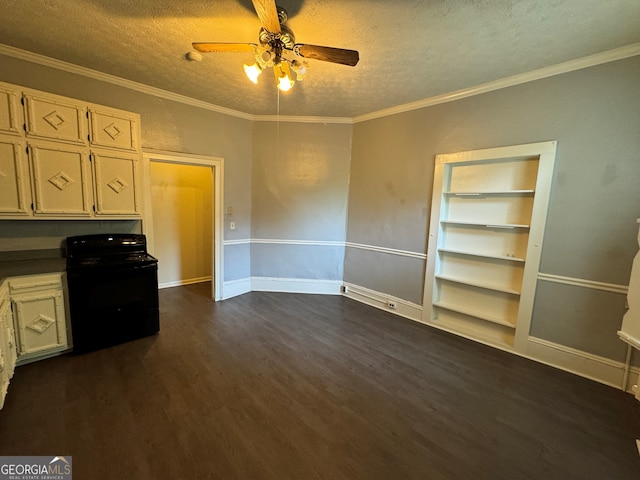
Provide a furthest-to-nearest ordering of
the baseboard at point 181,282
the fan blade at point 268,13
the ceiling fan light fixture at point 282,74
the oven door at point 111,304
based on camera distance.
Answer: the baseboard at point 181,282, the oven door at point 111,304, the ceiling fan light fixture at point 282,74, the fan blade at point 268,13

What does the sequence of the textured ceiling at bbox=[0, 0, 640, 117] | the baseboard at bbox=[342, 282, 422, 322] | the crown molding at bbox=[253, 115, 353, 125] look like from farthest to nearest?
the crown molding at bbox=[253, 115, 353, 125]
the baseboard at bbox=[342, 282, 422, 322]
the textured ceiling at bbox=[0, 0, 640, 117]

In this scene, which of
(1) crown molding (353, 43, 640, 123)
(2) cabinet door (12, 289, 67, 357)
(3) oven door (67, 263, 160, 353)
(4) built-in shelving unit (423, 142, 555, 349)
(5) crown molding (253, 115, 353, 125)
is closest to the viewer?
(1) crown molding (353, 43, 640, 123)

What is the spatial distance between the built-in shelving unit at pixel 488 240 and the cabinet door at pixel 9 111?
4.12 m

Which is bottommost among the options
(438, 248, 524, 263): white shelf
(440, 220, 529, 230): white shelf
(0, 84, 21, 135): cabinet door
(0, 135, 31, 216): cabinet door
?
(438, 248, 524, 263): white shelf

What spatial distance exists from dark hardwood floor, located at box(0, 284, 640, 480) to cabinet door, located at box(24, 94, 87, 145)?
81.4 inches

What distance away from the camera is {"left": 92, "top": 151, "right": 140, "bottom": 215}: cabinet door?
8.79ft

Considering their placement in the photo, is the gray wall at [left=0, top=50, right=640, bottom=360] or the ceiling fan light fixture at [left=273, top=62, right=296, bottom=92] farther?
the gray wall at [left=0, top=50, right=640, bottom=360]

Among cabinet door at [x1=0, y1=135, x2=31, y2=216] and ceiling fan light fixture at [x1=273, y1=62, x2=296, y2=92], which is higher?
ceiling fan light fixture at [x1=273, y1=62, x2=296, y2=92]

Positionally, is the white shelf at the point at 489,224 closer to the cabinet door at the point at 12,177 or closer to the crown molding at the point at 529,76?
the crown molding at the point at 529,76

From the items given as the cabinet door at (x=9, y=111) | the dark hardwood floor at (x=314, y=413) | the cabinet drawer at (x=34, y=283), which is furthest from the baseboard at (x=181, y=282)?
the cabinet door at (x=9, y=111)

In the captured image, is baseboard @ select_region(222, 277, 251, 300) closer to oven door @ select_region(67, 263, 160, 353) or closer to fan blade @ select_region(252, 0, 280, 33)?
oven door @ select_region(67, 263, 160, 353)

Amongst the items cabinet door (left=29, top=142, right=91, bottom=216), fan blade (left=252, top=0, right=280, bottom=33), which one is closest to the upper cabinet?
cabinet door (left=29, top=142, right=91, bottom=216)

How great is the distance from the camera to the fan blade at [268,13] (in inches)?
58.8

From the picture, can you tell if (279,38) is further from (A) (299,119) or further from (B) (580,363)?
(B) (580,363)
